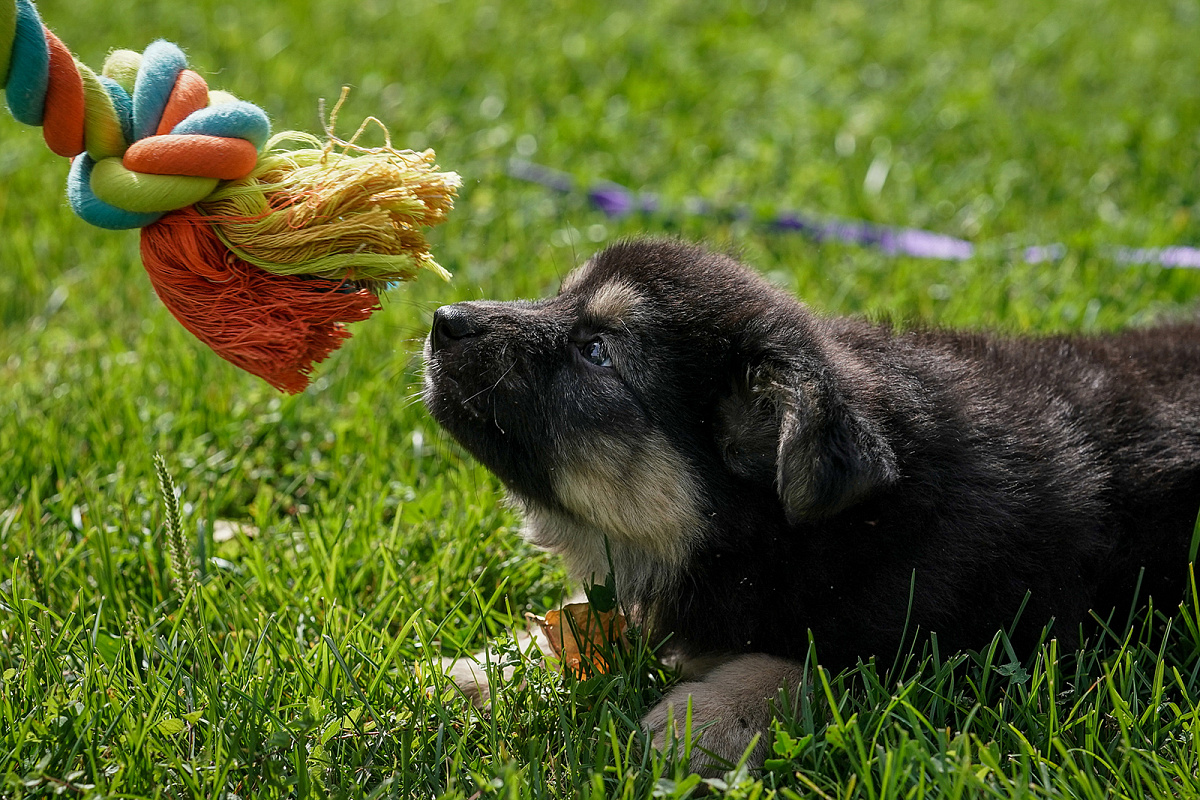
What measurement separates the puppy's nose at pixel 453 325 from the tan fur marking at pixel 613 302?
0.31 m

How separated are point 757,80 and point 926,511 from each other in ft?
18.2

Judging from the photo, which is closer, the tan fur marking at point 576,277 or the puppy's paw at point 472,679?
the puppy's paw at point 472,679

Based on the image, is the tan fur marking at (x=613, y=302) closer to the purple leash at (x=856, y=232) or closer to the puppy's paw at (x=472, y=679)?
the puppy's paw at (x=472, y=679)

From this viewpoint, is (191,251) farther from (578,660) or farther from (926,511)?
(926,511)

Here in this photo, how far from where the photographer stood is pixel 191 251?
8.91 feet

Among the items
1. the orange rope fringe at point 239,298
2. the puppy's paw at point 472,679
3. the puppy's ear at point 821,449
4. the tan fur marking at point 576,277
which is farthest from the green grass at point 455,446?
the orange rope fringe at point 239,298

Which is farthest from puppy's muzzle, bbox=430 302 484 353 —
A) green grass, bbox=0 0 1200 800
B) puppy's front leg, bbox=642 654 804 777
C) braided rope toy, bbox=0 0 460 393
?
puppy's front leg, bbox=642 654 804 777

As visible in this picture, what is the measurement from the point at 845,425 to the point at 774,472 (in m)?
0.35

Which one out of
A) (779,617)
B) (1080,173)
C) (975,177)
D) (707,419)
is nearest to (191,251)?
(707,419)

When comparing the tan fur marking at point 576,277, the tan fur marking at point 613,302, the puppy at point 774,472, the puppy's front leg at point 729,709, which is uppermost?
the tan fur marking at point 576,277

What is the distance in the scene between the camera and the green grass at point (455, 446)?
2492mm

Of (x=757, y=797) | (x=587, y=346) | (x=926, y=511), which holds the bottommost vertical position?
(x=757, y=797)

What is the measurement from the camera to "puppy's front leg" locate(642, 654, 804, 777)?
102 inches

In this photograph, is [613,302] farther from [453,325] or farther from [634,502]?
[634,502]
